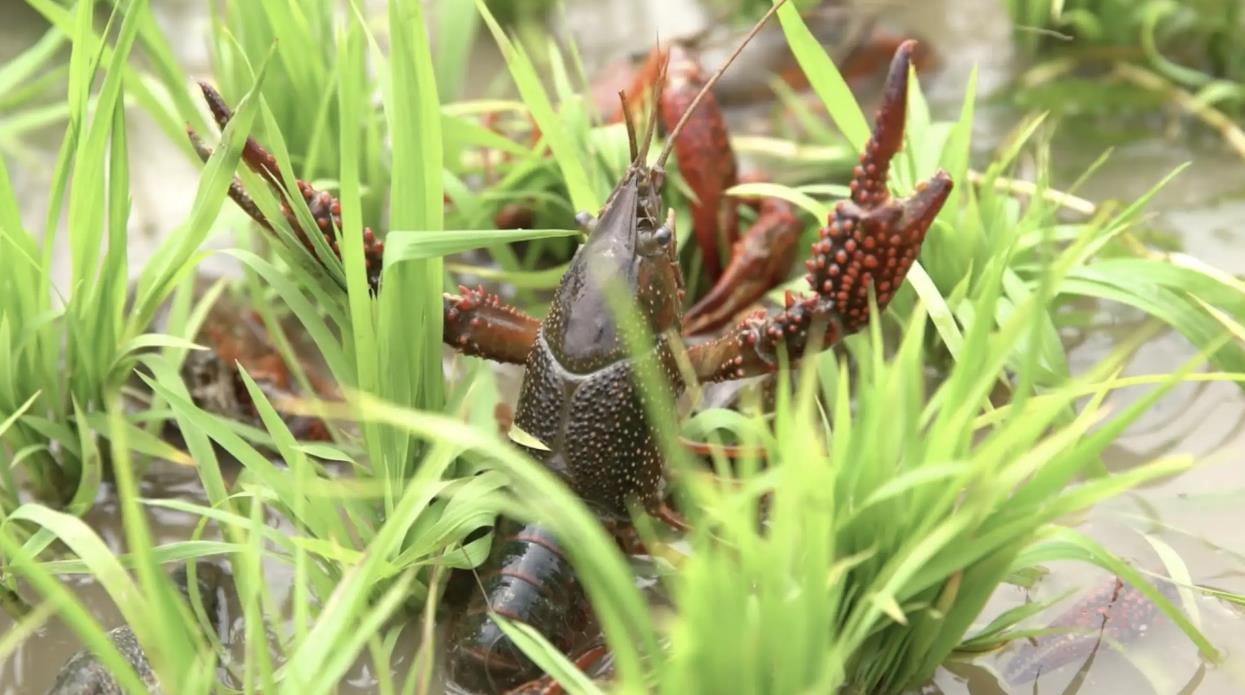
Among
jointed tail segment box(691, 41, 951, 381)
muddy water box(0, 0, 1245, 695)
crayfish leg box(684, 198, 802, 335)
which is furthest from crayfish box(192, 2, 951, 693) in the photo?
crayfish leg box(684, 198, 802, 335)

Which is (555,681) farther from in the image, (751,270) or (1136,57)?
(1136,57)

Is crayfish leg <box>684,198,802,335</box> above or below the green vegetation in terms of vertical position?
A: below

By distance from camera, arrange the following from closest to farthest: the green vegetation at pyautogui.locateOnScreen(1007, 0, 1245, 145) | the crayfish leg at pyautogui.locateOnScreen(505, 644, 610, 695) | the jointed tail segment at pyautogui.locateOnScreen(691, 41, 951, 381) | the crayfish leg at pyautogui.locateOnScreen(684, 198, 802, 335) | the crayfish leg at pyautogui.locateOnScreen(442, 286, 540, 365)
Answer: the crayfish leg at pyautogui.locateOnScreen(505, 644, 610, 695) → the jointed tail segment at pyautogui.locateOnScreen(691, 41, 951, 381) → the crayfish leg at pyautogui.locateOnScreen(442, 286, 540, 365) → the crayfish leg at pyautogui.locateOnScreen(684, 198, 802, 335) → the green vegetation at pyautogui.locateOnScreen(1007, 0, 1245, 145)

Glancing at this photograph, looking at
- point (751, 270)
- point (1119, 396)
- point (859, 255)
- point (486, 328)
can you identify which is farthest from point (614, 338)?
point (1119, 396)

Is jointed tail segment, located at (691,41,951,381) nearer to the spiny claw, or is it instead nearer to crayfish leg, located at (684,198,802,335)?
the spiny claw

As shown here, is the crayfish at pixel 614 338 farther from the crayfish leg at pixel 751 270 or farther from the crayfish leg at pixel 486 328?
the crayfish leg at pixel 751 270

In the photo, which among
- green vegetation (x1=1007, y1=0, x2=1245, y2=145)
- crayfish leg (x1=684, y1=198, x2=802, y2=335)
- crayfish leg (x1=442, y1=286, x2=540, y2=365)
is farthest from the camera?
green vegetation (x1=1007, y1=0, x2=1245, y2=145)

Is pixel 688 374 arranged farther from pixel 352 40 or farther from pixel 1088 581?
pixel 352 40
